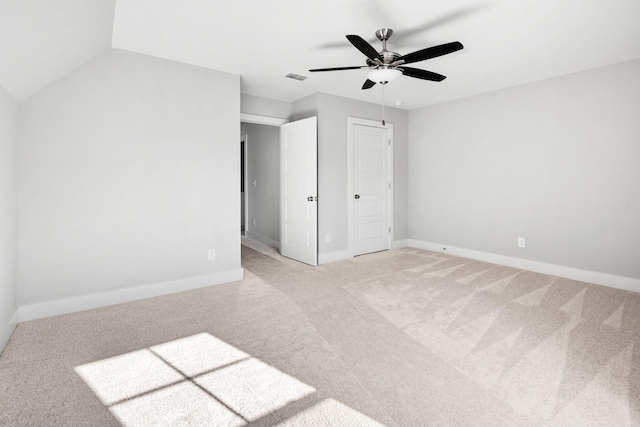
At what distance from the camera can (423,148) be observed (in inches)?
215

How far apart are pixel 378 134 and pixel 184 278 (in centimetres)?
364

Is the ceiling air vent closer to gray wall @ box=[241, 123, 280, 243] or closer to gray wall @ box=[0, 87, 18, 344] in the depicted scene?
gray wall @ box=[241, 123, 280, 243]

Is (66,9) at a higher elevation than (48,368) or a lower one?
higher

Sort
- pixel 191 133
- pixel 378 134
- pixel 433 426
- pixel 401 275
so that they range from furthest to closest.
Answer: pixel 378 134, pixel 401 275, pixel 191 133, pixel 433 426

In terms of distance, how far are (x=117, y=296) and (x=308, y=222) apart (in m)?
2.40

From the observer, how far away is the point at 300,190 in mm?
4590

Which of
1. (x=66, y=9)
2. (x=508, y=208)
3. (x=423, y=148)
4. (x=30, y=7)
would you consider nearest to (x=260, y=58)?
(x=66, y=9)

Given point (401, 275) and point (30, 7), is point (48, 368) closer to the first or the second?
point (30, 7)

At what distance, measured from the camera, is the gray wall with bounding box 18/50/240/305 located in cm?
265

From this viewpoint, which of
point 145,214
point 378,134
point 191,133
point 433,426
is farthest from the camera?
point 378,134

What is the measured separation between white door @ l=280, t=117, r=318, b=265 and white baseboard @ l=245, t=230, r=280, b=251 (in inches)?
27.8

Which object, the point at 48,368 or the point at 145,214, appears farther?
the point at 145,214

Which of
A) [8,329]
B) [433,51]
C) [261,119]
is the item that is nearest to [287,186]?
[261,119]

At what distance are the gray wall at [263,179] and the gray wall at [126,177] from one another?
2.06 m
